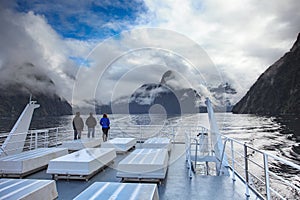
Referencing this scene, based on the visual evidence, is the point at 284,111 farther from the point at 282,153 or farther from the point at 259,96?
the point at 282,153

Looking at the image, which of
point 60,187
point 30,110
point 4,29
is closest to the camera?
point 4,29

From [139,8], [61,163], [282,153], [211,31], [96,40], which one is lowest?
[282,153]

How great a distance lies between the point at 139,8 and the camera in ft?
19.5

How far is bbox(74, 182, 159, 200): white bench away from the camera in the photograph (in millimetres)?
2545

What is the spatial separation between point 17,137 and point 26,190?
4839 mm

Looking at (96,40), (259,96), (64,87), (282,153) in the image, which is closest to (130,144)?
(64,87)

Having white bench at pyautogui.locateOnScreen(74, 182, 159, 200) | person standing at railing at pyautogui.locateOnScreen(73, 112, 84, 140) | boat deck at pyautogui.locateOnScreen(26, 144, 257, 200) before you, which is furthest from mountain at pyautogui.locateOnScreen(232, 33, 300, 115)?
white bench at pyautogui.locateOnScreen(74, 182, 159, 200)

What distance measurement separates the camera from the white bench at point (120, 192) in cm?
254

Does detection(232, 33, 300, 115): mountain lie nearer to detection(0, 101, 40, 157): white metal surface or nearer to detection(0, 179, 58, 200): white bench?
detection(0, 101, 40, 157): white metal surface

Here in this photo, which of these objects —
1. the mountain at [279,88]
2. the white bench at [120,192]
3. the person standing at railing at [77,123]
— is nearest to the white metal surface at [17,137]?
the person standing at railing at [77,123]

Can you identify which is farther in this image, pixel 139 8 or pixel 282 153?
pixel 282 153

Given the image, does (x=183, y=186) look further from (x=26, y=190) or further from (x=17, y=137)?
(x=17, y=137)

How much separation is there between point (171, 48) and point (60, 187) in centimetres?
471

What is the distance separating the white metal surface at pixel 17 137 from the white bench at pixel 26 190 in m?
3.45
